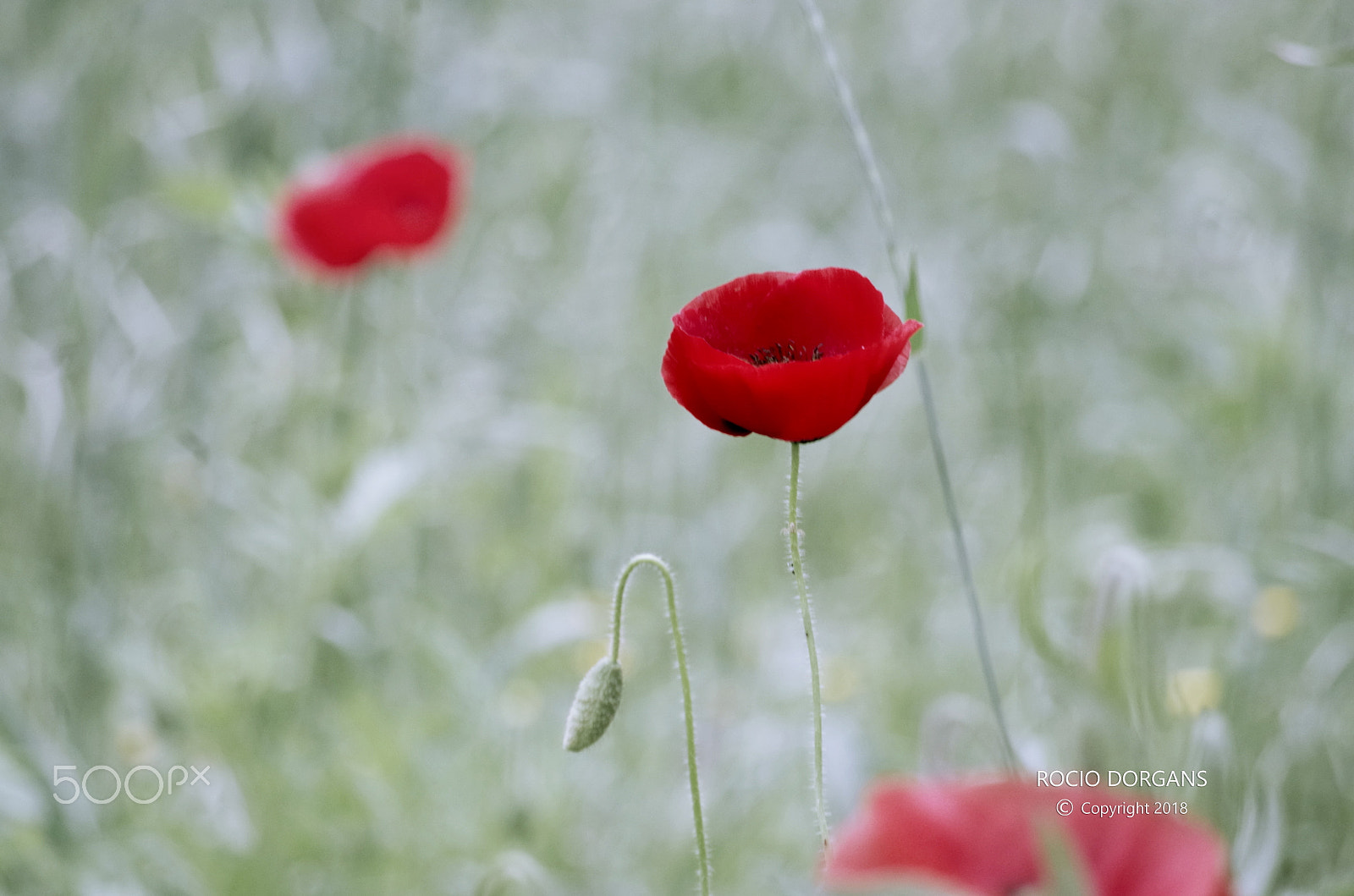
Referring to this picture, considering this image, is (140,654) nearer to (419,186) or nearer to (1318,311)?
(419,186)

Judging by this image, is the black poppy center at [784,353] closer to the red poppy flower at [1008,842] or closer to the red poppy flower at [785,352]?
the red poppy flower at [785,352]

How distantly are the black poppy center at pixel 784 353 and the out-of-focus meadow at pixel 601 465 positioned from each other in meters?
0.23

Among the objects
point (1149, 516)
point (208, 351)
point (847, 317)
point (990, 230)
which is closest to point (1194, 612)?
point (1149, 516)

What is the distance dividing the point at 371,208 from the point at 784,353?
3.01ft

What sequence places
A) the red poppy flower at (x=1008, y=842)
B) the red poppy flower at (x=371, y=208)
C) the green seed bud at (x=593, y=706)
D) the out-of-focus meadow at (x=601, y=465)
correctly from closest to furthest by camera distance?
the red poppy flower at (x=1008, y=842) → the green seed bud at (x=593, y=706) → the out-of-focus meadow at (x=601, y=465) → the red poppy flower at (x=371, y=208)

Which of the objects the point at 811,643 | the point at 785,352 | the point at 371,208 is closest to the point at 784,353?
the point at 785,352

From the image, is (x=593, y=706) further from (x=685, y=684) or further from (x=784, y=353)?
(x=784, y=353)

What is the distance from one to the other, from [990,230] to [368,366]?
4.20ft

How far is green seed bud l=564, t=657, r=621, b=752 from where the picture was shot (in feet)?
1.67

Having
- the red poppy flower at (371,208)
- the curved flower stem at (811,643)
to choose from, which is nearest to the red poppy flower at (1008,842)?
the curved flower stem at (811,643)

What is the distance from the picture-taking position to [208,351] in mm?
2221

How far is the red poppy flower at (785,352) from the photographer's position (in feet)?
1.51

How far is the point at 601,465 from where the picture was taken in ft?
6.53

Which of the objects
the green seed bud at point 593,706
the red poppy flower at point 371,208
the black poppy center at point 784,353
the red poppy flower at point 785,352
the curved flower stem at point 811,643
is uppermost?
the red poppy flower at point 785,352
